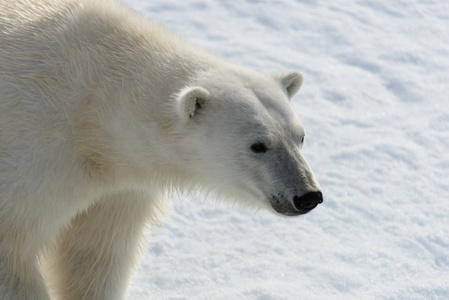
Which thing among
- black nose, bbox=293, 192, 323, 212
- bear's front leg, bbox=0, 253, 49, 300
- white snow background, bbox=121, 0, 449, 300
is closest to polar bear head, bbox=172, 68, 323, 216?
black nose, bbox=293, 192, 323, 212

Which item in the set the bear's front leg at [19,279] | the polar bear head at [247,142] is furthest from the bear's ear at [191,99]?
the bear's front leg at [19,279]

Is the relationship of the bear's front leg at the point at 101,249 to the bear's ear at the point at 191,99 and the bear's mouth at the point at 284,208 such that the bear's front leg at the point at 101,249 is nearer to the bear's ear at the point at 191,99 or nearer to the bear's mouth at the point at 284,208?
the bear's ear at the point at 191,99

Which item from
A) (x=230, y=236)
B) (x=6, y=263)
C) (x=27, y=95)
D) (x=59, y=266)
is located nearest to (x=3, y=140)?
(x=27, y=95)

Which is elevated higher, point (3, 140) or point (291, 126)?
point (291, 126)

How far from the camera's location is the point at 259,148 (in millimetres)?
3803

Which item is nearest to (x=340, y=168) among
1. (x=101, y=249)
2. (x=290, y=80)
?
(x=290, y=80)

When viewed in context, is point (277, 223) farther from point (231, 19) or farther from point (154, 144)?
point (231, 19)

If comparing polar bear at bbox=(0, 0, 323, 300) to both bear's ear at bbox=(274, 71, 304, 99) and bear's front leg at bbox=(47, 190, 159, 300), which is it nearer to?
bear's ear at bbox=(274, 71, 304, 99)

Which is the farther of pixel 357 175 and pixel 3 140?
pixel 357 175

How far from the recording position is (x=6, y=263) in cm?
388

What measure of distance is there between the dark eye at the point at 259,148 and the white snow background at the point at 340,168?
1413 mm

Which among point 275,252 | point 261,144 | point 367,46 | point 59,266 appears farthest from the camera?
point 367,46

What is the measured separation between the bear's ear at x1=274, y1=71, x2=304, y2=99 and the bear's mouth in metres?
0.73

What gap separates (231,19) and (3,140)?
5044 mm
